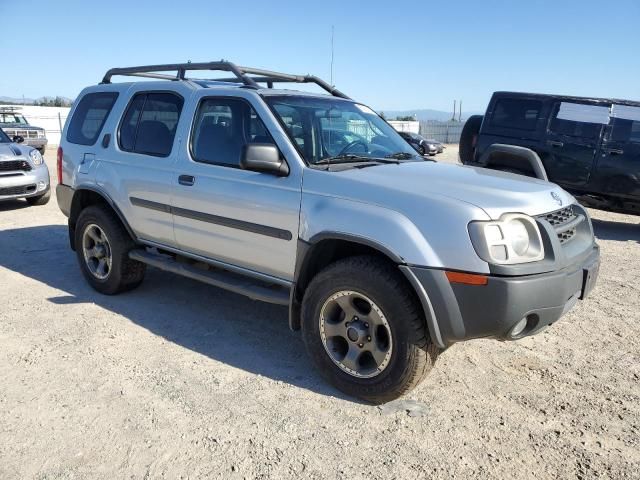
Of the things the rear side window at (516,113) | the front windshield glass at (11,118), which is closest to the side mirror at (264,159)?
the rear side window at (516,113)

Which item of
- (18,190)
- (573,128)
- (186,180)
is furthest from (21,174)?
(573,128)

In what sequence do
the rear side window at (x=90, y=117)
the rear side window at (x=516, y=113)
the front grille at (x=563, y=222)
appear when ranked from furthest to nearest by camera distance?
the rear side window at (x=516, y=113) → the rear side window at (x=90, y=117) → the front grille at (x=563, y=222)

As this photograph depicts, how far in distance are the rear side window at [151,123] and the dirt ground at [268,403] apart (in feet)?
4.74

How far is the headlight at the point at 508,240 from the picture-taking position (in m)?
2.72

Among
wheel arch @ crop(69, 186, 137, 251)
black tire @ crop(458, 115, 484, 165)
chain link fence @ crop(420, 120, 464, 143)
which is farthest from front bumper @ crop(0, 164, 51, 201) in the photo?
chain link fence @ crop(420, 120, 464, 143)

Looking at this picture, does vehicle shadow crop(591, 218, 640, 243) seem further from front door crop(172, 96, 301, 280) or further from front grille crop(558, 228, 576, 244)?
front door crop(172, 96, 301, 280)

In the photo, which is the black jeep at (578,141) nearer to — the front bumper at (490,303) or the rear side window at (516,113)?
the rear side window at (516,113)

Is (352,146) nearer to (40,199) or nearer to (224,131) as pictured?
(224,131)

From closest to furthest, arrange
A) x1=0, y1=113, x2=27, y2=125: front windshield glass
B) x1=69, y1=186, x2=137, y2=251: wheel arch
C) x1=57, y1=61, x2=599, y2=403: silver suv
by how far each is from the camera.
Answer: x1=57, y1=61, x2=599, y2=403: silver suv, x1=69, y1=186, x2=137, y2=251: wheel arch, x1=0, y1=113, x2=27, y2=125: front windshield glass

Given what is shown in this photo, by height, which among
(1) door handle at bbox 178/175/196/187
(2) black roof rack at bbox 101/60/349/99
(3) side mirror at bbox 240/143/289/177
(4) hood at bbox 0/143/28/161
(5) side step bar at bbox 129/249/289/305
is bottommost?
(5) side step bar at bbox 129/249/289/305

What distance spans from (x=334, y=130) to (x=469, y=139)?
5.92 m

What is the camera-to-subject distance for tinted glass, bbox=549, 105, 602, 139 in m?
8.20

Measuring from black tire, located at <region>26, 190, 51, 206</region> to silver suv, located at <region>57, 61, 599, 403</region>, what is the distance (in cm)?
561

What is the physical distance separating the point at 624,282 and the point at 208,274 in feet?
14.5
